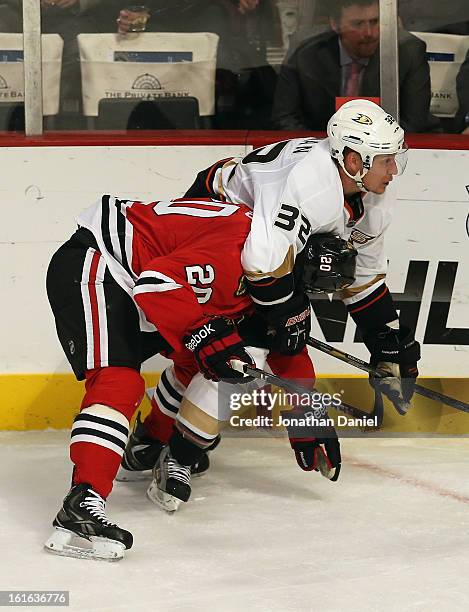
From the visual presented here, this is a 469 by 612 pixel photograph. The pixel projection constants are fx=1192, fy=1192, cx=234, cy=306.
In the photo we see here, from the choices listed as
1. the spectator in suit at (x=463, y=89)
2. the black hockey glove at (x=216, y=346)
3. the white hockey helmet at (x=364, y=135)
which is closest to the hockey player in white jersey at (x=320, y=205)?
the white hockey helmet at (x=364, y=135)

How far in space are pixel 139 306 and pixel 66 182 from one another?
3.50 feet

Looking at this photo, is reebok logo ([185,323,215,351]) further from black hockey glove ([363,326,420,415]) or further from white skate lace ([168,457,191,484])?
black hockey glove ([363,326,420,415])

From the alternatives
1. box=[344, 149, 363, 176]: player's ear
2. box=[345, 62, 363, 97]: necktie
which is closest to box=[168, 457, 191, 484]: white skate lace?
box=[344, 149, 363, 176]: player's ear

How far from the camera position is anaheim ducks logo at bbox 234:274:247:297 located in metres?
3.06

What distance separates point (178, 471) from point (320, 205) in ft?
2.75

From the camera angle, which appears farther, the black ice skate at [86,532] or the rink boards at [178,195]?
the rink boards at [178,195]

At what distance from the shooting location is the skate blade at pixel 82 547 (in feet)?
9.07

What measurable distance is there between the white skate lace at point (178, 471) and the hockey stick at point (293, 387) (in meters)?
0.36

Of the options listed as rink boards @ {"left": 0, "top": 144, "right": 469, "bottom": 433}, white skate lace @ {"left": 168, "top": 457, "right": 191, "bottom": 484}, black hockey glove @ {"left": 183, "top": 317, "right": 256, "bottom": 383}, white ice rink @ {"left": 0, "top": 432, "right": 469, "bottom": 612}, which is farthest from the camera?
rink boards @ {"left": 0, "top": 144, "right": 469, "bottom": 433}

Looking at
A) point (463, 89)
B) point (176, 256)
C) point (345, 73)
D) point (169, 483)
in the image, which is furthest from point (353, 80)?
point (169, 483)

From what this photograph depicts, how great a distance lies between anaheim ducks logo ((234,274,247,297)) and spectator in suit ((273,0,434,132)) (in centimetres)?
112

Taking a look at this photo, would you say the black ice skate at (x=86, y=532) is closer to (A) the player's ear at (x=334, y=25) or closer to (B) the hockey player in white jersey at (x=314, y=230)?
(B) the hockey player in white jersey at (x=314, y=230)

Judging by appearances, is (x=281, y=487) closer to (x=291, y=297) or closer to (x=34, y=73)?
(x=291, y=297)

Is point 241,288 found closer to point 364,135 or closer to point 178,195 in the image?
point 364,135
